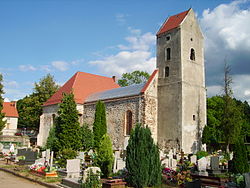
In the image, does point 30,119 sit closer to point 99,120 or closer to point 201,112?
point 99,120

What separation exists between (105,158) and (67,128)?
8.85 m

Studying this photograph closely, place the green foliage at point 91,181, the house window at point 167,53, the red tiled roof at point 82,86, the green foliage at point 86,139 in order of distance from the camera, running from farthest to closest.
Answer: the red tiled roof at point 82,86, the house window at point 167,53, the green foliage at point 86,139, the green foliage at point 91,181

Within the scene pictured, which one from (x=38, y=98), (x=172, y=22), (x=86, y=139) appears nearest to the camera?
(x=86, y=139)

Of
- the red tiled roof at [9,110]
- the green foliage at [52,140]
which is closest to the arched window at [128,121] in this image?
the green foliage at [52,140]

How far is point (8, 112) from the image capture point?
48.5 metres

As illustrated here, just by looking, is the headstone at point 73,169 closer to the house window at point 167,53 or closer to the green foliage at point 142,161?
the green foliage at point 142,161

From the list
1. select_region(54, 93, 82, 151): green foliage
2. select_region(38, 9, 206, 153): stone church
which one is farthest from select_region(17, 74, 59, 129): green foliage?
select_region(54, 93, 82, 151): green foliage

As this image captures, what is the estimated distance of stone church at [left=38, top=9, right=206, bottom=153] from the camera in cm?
2278

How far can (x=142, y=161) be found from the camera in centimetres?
1014

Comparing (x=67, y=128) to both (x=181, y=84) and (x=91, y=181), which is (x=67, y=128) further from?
(x=91, y=181)

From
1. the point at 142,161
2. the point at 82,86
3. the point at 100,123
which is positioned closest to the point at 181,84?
the point at 100,123

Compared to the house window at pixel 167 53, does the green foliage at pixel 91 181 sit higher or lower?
lower

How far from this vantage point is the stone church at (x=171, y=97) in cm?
2278

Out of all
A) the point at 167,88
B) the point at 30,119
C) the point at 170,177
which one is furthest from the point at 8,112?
the point at 170,177
